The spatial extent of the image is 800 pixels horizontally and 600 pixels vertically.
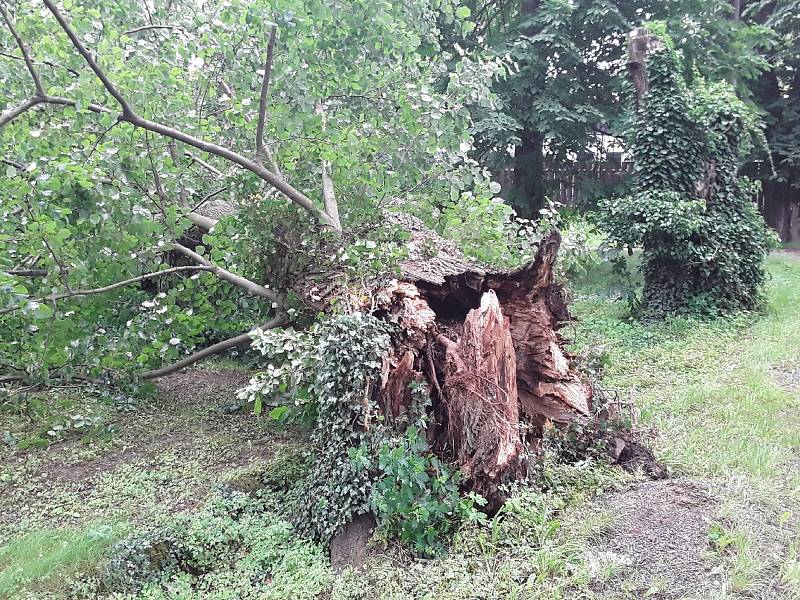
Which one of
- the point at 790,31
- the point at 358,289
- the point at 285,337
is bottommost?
the point at 285,337

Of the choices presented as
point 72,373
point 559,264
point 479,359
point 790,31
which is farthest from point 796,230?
point 72,373

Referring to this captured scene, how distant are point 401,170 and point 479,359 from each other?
7.49 ft

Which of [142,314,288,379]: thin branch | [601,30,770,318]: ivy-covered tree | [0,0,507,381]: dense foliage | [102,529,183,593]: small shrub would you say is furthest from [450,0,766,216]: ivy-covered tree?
[102,529,183,593]: small shrub

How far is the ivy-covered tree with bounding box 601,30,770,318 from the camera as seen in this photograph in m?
7.96

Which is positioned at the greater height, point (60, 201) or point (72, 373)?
point (60, 201)

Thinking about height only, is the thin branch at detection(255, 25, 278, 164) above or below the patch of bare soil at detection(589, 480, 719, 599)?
above

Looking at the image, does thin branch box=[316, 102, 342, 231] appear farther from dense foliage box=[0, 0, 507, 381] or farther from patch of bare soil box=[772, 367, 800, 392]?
patch of bare soil box=[772, 367, 800, 392]

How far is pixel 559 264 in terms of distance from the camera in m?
5.50

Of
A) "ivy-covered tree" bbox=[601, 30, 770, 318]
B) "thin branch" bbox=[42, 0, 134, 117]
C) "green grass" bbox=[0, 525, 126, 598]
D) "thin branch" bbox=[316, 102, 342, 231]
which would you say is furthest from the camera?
"ivy-covered tree" bbox=[601, 30, 770, 318]

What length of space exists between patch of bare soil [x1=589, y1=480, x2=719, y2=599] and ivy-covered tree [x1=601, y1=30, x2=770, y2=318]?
16.2ft

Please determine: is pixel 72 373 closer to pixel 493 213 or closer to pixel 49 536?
pixel 49 536

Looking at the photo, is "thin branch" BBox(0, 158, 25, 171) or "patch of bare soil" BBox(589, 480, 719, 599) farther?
"thin branch" BBox(0, 158, 25, 171)

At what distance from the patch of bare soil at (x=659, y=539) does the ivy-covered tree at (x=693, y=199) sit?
16.2 ft

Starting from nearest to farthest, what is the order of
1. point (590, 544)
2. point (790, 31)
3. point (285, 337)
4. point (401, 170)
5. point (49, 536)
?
point (590, 544) → point (49, 536) → point (285, 337) → point (401, 170) → point (790, 31)
